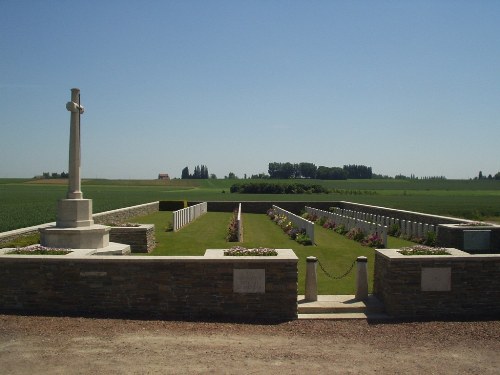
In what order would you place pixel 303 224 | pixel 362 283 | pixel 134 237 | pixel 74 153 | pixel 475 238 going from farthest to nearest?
pixel 303 224 → pixel 475 238 → pixel 134 237 → pixel 74 153 → pixel 362 283

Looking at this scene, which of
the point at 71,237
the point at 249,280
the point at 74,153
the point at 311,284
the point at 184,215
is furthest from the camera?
the point at 184,215

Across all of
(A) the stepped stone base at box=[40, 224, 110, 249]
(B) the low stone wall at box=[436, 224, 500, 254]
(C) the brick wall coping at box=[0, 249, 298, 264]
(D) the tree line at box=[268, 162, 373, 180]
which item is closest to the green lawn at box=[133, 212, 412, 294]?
(C) the brick wall coping at box=[0, 249, 298, 264]

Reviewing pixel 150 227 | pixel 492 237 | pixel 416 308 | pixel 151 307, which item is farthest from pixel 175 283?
pixel 492 237

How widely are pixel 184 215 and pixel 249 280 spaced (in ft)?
48.9

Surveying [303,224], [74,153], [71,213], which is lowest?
[303,224]

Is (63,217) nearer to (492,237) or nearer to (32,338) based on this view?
(32,338)

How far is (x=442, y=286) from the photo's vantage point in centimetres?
697

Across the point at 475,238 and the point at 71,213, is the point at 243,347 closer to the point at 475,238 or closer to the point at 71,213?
the point at 71,213

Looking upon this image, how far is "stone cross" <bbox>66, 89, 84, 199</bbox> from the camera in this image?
414 inches

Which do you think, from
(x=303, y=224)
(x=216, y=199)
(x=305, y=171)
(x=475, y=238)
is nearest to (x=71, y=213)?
(x=303, y=224)

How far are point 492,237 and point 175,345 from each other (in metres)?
11.1

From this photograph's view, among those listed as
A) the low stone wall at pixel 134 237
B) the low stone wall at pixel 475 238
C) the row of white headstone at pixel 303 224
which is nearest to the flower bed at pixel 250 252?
the low stone wall at pixel 134 237

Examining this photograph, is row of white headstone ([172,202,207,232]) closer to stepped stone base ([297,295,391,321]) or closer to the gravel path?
stepped stone base ([297,295,391,321])

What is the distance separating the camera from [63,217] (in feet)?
33.9
